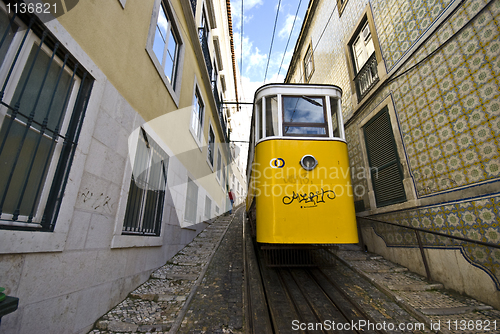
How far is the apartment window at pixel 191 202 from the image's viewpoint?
6.54 meters

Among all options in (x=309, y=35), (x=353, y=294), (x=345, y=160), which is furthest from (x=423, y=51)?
(x=309, y=35)

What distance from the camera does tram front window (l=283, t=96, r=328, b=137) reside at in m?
4.14

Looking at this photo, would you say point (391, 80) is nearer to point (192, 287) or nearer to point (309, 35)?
point (192, 287)

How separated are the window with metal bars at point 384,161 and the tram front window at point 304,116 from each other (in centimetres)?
227

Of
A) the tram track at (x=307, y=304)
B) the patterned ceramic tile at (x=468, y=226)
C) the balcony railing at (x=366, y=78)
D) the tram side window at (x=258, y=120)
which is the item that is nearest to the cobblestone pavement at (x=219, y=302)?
the tram track at (x=307, y=304)

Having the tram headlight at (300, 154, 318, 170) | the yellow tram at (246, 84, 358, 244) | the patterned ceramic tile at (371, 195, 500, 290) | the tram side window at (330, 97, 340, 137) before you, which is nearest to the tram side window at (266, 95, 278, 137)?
the yellow tram at (246, 84, 358, 244)

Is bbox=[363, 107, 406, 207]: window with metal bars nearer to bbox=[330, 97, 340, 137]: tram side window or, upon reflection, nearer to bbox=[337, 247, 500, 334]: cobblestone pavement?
bbox=[337, 247, 500, 334]: cobblestone pavement

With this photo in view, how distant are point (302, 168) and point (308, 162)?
5.9 inches

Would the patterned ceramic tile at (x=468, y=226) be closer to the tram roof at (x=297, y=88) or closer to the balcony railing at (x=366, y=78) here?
the tram roof at (x=297, y=88)

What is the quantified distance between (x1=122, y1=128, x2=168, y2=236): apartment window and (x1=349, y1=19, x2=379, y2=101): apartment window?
19.1 feet

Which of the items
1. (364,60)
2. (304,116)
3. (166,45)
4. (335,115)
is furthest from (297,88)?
(364,60)

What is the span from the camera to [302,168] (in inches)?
151

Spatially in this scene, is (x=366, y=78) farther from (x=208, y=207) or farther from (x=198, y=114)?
(x=208, y=207)

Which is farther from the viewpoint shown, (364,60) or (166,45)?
(364,60)
